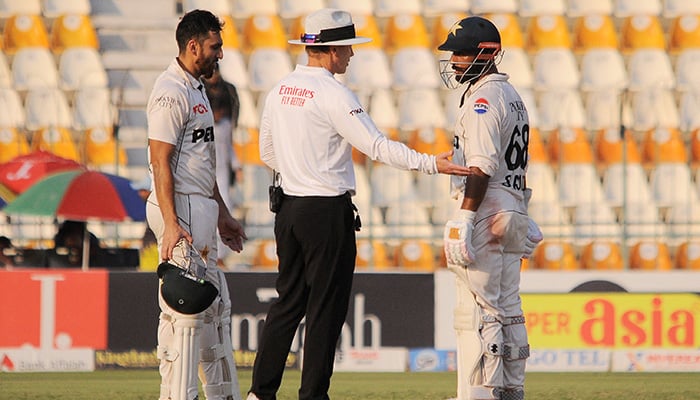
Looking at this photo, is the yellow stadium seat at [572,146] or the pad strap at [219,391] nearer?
the pad strap at [219,391]

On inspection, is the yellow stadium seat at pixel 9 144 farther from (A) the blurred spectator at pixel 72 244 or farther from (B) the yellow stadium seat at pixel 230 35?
(B) the yellow stadium seat at pixel 230 35

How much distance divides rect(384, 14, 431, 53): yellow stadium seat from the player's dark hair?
10414 millimetres

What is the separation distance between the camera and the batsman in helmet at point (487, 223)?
6043 mm

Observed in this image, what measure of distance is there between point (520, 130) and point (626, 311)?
4757 millimetres

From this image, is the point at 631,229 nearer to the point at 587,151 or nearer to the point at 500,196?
the point at 587,151

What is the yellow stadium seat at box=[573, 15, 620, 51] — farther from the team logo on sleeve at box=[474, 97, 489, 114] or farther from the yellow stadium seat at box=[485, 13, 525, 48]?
the team logo on sleeve at box=[474, 97, 489, 114]

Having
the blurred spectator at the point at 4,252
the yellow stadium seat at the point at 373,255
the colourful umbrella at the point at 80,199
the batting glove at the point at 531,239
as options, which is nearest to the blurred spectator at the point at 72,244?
the colourful umbrella at the point at 80,199

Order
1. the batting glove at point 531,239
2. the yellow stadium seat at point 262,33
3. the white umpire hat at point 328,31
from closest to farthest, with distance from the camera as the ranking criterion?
1. the white umpire hat at point 328,31
2. the batting glove at point 531,239
3. the yellow stadium seat at point 262,33

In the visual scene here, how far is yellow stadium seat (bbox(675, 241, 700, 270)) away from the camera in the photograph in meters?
12.9

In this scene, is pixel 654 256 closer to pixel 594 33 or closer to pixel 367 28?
pixel 594 33

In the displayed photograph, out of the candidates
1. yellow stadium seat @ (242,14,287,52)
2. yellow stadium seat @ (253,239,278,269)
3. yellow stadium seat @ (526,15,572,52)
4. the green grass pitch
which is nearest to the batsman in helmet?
the green grass pitch

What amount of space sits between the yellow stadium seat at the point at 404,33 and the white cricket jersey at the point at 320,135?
10319 mm

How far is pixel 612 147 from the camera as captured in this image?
14719 mm

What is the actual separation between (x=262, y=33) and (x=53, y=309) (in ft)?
21.7
